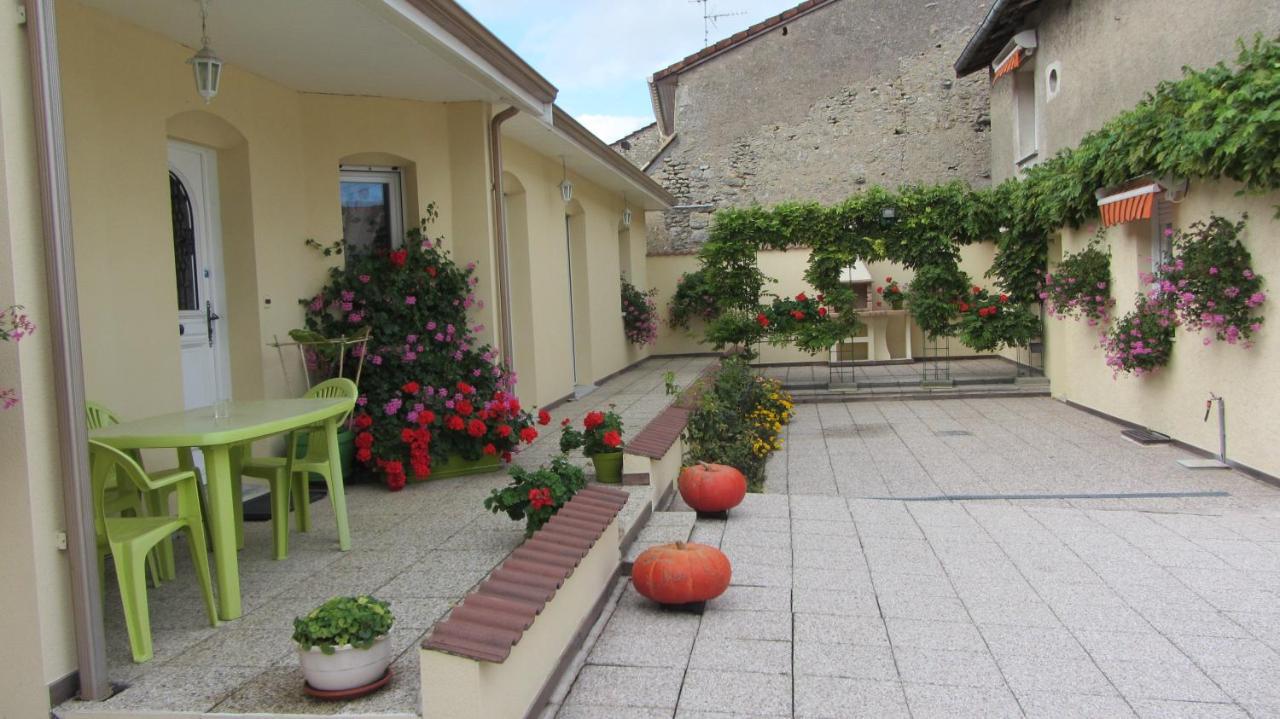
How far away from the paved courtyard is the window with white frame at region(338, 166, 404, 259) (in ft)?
10.7

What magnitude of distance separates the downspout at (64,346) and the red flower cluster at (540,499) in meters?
1.87

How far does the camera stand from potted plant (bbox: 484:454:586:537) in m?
4.31

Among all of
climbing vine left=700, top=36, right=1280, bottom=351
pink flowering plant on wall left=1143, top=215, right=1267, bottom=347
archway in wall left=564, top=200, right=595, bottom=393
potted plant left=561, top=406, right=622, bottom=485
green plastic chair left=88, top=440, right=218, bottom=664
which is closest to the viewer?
green plastic chair left=88, top=440, right=218, bottom=664

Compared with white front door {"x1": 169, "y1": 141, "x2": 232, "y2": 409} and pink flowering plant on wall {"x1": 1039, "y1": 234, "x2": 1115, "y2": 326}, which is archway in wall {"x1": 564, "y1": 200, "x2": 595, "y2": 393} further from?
white front door {"x1": 169, "y1": 141, "x2": 232, "y2": 409}

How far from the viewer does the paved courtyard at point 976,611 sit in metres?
3.18

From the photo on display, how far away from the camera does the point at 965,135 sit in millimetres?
18281

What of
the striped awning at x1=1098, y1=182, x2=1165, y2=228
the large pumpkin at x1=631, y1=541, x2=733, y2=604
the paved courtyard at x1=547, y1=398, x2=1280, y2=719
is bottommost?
the paved courtyard at x1=547, y1=398, x2=1280, y2=719

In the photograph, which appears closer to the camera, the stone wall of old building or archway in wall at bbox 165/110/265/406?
archway in wall at bbox 165/110/265/406

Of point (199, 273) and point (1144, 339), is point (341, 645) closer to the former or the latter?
point (199, 273)

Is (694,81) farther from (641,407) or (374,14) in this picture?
(374,14)

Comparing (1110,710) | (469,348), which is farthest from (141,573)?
(469,348)

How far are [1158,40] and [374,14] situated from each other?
7874mm

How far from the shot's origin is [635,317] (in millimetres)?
14648

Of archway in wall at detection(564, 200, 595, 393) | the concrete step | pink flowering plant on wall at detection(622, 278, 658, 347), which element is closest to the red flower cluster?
the concrete step
